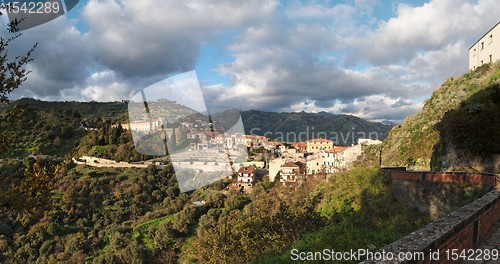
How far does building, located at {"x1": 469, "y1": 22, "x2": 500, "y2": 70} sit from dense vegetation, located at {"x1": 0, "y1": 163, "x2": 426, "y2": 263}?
48.9ft

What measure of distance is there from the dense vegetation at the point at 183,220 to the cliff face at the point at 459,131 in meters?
3.46

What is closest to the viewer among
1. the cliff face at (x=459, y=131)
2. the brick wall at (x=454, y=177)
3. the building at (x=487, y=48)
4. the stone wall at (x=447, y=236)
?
the stone wall at (x=447, y=236)

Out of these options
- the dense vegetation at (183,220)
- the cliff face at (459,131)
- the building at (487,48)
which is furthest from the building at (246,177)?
the building at (487,48)

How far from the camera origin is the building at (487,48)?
22.1m

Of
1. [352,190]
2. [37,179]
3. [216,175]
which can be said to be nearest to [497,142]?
[352,190]

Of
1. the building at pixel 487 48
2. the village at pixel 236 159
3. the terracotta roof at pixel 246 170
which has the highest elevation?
the building at pixel 487 48

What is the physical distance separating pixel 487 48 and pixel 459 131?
571 inches

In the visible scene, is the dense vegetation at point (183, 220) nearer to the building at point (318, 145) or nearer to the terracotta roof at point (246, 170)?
the terracotta roof at point (246, 170)

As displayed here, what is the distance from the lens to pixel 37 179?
211 inches

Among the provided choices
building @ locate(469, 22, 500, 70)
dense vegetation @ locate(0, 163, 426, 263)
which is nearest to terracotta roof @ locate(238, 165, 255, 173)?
dense vegetation @ locate(0, 163, 426, 263)

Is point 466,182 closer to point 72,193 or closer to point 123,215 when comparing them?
point 123,215

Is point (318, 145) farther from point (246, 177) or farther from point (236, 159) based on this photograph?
point (246, 177)

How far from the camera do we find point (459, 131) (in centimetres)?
1363

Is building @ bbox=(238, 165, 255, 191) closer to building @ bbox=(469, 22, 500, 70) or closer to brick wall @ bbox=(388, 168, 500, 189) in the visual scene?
building @ bbox=(469, 22, 500, 70)
